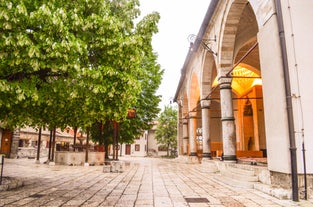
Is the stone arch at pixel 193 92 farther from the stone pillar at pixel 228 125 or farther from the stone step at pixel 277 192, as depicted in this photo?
the stone step at pixel 277 192

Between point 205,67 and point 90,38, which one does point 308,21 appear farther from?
point 205,67

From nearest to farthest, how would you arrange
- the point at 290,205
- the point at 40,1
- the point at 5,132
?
the point at 290,205 < the point at 40,1 < the point at 5,132

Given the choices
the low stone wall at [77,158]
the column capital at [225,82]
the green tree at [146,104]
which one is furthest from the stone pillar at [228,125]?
the low stone wall at [77,158]

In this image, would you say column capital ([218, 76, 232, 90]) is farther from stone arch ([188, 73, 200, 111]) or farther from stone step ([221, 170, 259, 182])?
stone arch ([188, 73, 200, 111])

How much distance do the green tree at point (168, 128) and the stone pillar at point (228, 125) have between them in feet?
111

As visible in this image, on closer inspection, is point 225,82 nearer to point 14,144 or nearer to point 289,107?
point 289,107

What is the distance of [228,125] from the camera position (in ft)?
35.5

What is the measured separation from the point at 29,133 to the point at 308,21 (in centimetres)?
3022

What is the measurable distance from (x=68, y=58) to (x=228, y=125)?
7.74m

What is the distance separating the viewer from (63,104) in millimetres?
6359

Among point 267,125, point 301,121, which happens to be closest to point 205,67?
point 267,125

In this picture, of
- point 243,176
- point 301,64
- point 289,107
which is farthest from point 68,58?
point 243,176

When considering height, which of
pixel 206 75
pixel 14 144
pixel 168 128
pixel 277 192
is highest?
pixel 206 75

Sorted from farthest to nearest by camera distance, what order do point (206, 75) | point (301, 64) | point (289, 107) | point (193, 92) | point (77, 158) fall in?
point (193, 92)
point (77, 158)
point (206, 75)
point (301, 64)
point (289, 107)
